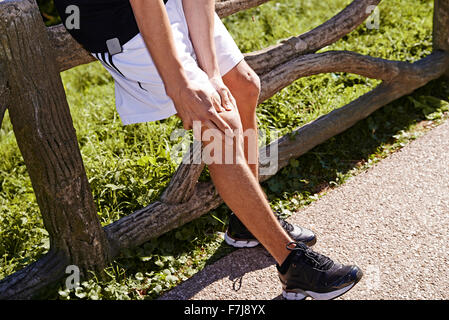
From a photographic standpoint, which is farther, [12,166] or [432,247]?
[12,166]

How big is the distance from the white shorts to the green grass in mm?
763

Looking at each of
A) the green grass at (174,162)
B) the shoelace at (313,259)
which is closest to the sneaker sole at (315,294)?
the shoelace at (313,259)

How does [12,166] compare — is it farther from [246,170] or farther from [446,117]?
[446,117]

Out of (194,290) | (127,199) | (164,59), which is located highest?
(164,59)

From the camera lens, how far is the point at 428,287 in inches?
101

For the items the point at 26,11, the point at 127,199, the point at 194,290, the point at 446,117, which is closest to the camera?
the point at 26,11

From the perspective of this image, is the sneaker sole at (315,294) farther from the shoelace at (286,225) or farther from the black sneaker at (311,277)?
the shoelace at (286,225)

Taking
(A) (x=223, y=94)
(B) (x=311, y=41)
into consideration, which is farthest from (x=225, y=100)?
(B) (x=311, y=41)

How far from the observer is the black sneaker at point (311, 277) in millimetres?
2566

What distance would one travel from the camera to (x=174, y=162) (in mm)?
3475

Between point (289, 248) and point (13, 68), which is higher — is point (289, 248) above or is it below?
below

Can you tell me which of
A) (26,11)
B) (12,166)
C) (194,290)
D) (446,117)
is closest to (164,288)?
(194,290)

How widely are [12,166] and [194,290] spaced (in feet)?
6.40

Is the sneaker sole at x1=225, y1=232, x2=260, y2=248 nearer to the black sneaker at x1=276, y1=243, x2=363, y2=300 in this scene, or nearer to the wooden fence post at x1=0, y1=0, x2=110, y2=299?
the black sneaker at x1=276, y1=243, x2=363, y2=300
